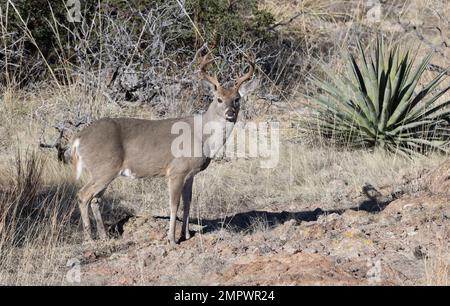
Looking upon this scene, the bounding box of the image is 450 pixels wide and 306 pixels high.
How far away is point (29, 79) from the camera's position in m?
13.4

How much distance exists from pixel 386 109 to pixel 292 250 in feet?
16.6

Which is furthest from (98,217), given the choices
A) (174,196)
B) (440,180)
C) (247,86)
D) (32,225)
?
(440,180)

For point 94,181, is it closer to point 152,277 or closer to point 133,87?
point 152,277

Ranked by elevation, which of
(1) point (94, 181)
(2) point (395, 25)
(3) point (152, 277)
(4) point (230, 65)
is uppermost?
(2) point (395, 25)

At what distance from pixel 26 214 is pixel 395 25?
11.6 meters

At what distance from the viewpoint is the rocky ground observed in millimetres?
6164

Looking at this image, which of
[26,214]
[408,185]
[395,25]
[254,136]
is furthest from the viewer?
[395,25]

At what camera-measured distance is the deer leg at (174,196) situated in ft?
25.8

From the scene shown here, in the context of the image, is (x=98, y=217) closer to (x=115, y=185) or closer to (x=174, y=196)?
(x=174, y=196)

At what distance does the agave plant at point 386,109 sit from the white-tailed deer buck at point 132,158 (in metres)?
3.81

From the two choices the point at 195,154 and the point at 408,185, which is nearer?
the point at 195,154

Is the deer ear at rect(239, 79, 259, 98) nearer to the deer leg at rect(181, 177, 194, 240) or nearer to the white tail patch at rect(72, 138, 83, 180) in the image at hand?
the deer leg at rect(181, 177, 194, 240)

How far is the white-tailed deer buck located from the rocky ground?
422mm

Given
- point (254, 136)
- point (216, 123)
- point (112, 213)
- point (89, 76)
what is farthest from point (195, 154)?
point (89, 76)
